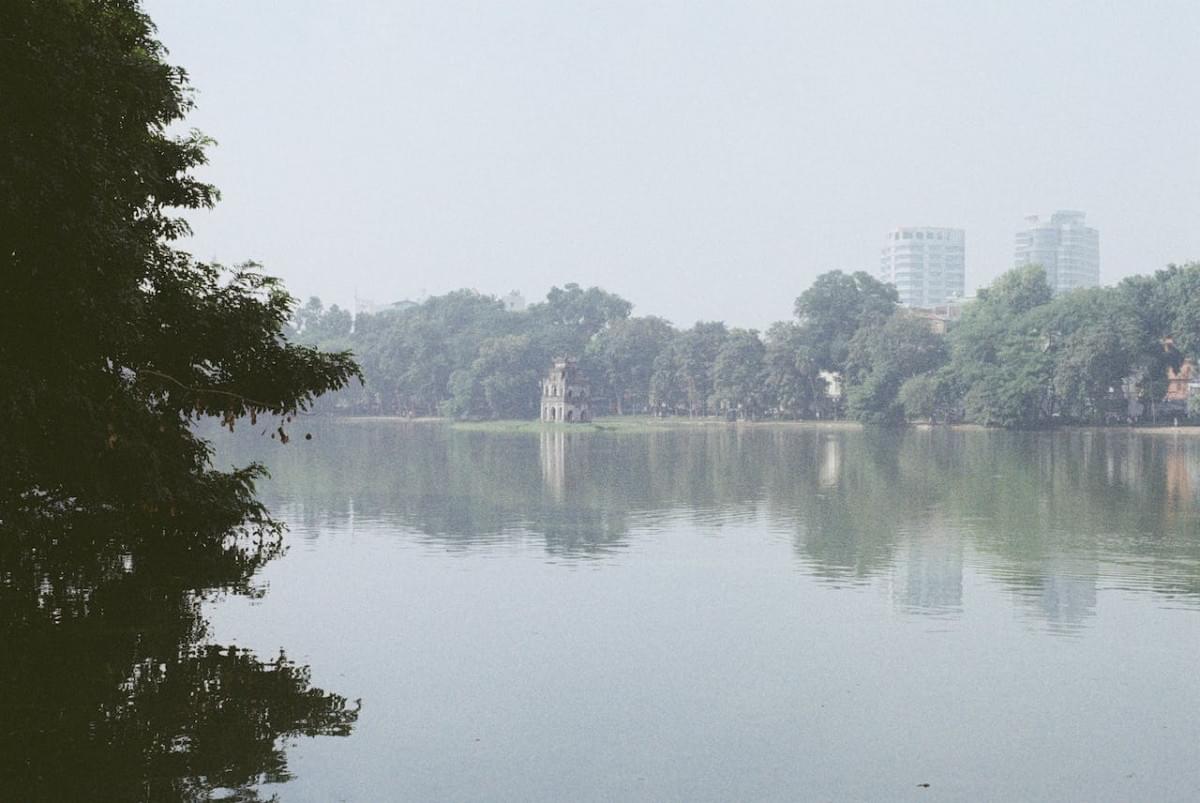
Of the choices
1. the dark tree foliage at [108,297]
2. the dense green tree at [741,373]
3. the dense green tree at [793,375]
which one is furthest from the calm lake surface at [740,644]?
the dense green tree at [741,373]

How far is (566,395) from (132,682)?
11271cm

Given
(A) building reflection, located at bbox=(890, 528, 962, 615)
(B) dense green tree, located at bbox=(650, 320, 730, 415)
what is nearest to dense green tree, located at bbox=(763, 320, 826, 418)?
(B) dense green tree, located at bbox=(650, 320, 730, 415)

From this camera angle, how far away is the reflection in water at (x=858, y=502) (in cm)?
2422

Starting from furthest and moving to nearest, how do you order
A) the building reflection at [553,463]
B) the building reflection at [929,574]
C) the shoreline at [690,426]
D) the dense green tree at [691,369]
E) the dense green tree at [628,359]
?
the dense green tree at [628,359]
the dense green tree at [691,369]
the shoreline at [690,426]
the building reflection at [553,463]
the building reflection at [929,574]

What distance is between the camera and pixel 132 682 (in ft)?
45.0

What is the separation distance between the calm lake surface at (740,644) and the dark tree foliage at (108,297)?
9.39ft

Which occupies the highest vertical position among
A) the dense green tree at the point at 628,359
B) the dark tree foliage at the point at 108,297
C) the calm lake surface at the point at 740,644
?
the dense green tree at the point at 628,359

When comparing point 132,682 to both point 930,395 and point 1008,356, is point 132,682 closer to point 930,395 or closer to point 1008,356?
point 1008,356

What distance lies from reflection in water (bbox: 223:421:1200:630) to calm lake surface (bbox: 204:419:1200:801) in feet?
0.64

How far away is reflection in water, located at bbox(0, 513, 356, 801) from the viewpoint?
436 inches

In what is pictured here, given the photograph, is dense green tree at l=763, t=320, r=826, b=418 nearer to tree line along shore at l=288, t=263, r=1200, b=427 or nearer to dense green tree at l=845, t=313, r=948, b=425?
tree line along shore at l=288, t=263, r=1200, b=427

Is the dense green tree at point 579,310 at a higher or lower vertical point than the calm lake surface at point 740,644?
higher

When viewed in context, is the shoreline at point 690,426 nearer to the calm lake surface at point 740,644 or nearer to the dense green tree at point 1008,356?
the dense green tree at point 1008,356

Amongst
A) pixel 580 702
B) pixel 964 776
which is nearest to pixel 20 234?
pixel 580 702
